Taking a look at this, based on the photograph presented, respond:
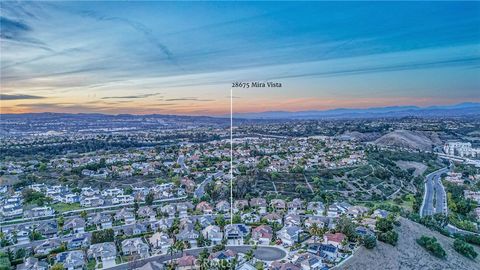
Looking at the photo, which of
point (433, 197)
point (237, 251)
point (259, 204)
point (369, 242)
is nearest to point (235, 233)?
point (237, 251)

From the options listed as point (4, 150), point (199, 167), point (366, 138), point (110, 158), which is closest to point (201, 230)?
point (199, 167)

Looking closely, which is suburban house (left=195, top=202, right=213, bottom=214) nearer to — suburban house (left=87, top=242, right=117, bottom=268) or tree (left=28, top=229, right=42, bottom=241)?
suburban house (left=87, top=242, right=117, bottom=268)

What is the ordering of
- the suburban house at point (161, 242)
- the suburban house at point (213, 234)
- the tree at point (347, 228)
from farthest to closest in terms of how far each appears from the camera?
the suburban house at point (213, 234), the tree at point (347, 228), the suburban house at point (161, 242)

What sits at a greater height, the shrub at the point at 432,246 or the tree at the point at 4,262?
the tree at the point at 4,262

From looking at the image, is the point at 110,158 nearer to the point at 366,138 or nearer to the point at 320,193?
the point at 320,193

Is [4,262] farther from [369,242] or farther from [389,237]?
[389,237]

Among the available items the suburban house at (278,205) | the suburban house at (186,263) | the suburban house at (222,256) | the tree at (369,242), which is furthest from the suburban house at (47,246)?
the tree at (369,242)

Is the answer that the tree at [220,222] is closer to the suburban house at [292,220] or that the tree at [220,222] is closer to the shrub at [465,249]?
the suburban house at [292,220]
